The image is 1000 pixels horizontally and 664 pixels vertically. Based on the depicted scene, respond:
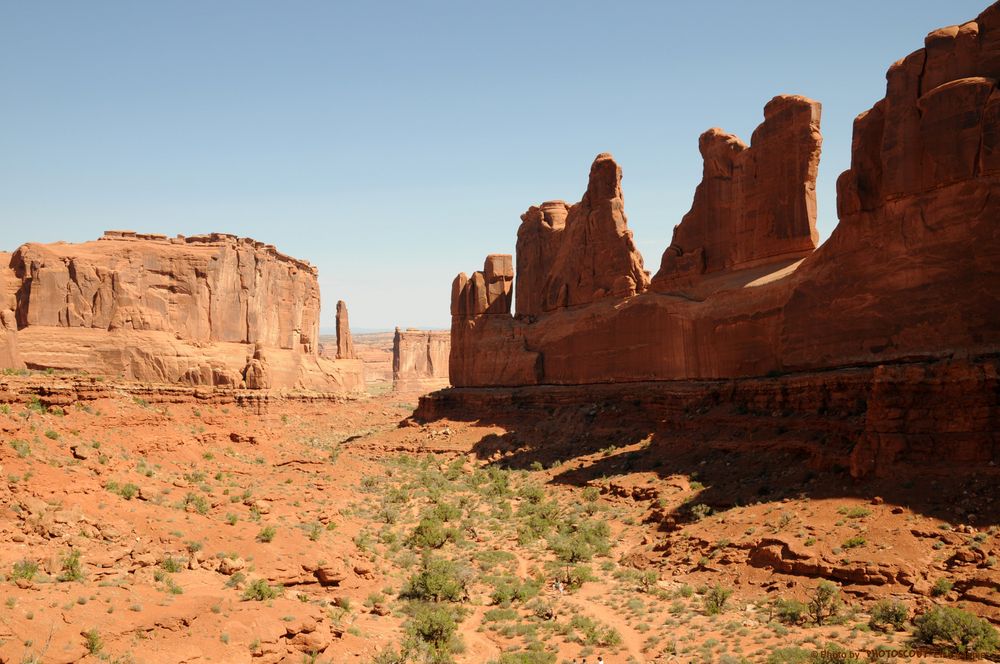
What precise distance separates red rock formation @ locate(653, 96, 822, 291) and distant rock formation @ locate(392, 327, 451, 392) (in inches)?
2974

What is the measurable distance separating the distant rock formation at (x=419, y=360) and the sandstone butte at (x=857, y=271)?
226ft

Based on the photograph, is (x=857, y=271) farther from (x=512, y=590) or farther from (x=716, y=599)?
(x=512, y=590)

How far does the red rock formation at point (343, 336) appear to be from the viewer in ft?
259

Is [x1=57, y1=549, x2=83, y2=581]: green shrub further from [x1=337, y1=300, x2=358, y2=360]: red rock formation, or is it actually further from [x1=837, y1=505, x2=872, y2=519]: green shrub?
[x1=337, y1=300, x2=358, y2=360]: red rock formation

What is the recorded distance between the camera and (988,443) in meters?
17.6

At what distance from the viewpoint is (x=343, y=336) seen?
7975cm

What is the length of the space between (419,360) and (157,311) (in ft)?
204

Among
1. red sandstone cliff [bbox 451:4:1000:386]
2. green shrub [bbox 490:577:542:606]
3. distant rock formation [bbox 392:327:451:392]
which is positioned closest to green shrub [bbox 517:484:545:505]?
red sandstone cliff [bbox 451:4:1000:386]

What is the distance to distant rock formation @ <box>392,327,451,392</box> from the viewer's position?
354 feet

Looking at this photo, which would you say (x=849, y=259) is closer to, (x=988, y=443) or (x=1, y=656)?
(x=988, y=443)

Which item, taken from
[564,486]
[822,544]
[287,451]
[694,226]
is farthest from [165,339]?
[822,544]

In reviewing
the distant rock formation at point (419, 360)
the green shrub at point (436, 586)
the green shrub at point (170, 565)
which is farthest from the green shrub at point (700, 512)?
the distant rock formation at point (419, 360)

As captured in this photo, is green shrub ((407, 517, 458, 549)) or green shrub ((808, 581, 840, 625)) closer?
green shrub ((808, 581, 840, 625))

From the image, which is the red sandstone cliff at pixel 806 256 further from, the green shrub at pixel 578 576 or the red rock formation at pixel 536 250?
the green shrub at pixel 578 576
